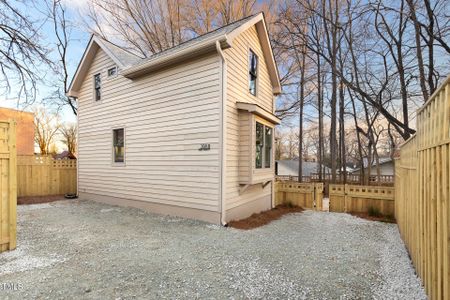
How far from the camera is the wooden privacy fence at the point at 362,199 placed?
24.4 ft

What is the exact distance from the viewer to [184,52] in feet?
20.9

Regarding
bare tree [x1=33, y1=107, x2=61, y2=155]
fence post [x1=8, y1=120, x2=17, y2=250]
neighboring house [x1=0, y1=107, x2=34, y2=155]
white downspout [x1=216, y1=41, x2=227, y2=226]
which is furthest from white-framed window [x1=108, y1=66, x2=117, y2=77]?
bare tree [x1=33, y1=107, x2=61, y2=155]

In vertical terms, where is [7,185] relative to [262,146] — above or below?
below

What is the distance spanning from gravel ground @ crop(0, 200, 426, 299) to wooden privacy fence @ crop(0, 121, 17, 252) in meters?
0.30

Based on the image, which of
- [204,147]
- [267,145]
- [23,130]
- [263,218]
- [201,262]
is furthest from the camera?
[23,130]

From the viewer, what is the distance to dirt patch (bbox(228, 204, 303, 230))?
20.3ft

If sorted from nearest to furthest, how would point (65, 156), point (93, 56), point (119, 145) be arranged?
point (119, 145), point (93, 56), point (65, 156)

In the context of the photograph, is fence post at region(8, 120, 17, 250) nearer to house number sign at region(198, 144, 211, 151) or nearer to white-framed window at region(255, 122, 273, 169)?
house number sign at region(198, 144, 211, 151)

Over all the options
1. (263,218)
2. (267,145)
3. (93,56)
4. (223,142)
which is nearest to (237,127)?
(223,142)

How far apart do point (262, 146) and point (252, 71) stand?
262 cm

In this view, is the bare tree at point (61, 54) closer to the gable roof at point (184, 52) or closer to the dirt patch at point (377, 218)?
the gable roof at point (184, 52)

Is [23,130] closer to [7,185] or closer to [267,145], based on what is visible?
[7,185]

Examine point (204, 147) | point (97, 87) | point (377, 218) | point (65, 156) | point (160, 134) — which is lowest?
point (377, 218)

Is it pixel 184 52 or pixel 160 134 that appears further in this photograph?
pixel 160 134
